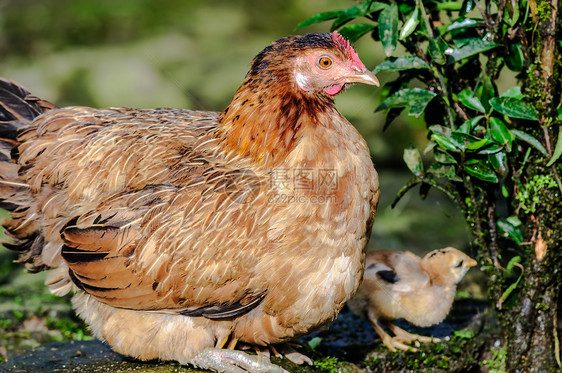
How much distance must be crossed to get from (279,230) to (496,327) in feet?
6.94

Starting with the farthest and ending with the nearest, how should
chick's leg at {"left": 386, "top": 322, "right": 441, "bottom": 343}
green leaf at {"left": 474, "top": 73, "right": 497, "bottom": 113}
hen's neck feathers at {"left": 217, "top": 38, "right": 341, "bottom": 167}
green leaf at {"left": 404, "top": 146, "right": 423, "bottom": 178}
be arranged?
chick's leg at {"left": 386, "top": 322, "right": 441, "bottom": 343}, green leaf at {"left": 404, "top": 146, "right": 423, "bottom": 178}, green leaf at {"left": 474, "top": 73, "right": 497, "bottom": 113}, hen's neck feathers at {"left": 217, "top": 38, "right": 341, "bottom": 167}

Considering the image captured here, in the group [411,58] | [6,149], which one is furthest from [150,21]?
[411,58]

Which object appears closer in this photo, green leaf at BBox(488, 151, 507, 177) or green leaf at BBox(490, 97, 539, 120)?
green leaf at BBox(490, 97, 539, 120)

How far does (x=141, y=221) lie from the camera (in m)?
3.64

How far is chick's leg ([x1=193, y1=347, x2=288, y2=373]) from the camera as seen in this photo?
366cm

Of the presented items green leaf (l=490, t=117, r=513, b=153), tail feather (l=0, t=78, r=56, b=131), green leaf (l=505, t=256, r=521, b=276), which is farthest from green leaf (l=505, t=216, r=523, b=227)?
tail feather (l=0, t=78, r=56, b=131)

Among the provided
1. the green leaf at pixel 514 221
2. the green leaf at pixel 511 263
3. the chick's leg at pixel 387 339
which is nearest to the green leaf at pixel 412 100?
the green leaf at pixel 514 221

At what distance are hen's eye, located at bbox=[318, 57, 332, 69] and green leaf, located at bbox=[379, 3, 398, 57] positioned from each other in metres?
0.49

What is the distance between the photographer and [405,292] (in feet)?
15.0

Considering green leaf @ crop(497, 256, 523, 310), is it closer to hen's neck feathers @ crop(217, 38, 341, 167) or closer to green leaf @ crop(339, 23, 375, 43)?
hen's neck feathers @ crop(217, 38, 341, 167)

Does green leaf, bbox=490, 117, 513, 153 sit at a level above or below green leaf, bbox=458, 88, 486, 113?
below

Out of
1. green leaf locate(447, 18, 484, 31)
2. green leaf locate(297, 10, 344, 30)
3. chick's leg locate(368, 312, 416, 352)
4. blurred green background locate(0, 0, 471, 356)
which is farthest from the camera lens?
blurred green background locate(0, 0, 471, 356)

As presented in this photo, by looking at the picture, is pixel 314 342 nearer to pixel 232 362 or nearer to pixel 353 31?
pixel 232 362

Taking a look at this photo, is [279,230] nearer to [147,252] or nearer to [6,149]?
[147,252]
